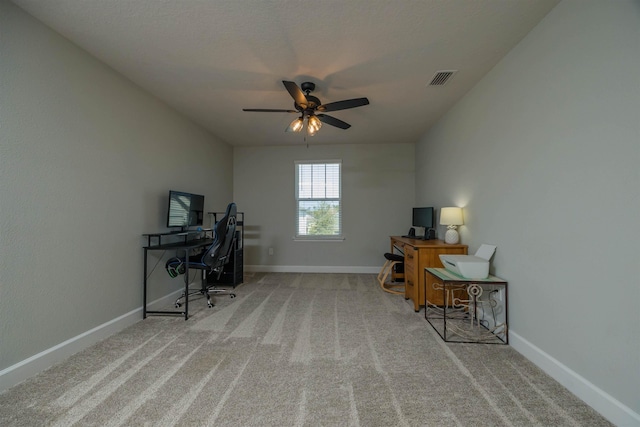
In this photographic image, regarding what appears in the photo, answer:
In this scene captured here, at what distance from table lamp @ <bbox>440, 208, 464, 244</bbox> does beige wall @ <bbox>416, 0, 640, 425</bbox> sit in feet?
1.72

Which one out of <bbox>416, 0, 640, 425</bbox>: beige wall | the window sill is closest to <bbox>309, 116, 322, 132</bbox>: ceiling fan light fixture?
<bbox>416, 0, 640, 425</bbox>: beige wall

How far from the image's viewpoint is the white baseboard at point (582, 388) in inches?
50.5

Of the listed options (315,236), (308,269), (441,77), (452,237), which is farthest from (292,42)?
(308,269)

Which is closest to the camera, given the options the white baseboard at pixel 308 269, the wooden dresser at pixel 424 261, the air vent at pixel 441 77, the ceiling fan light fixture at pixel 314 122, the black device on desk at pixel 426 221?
the air vent at pixel 441 77

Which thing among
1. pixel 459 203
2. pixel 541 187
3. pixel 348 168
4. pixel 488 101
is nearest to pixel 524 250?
pixel 541 187

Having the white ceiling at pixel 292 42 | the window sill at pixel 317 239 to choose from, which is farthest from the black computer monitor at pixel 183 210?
the window sill at pixel 317 239

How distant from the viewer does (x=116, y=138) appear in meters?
2.46

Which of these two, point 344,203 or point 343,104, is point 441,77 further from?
point 344,203

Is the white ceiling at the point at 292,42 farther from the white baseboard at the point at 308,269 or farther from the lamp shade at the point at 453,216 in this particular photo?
the white baseboard at the point at 308,269

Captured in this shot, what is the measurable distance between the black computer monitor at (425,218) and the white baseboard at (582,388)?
1914 millimetres

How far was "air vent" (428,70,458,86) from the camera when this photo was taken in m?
2.44

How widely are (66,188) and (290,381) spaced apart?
2.25 meters

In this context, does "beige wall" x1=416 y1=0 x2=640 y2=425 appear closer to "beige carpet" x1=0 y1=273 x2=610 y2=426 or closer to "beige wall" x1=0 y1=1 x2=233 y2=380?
"beige carpet" x1=0 y1=273 x2=610 y2=426

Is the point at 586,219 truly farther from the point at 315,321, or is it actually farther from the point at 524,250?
the point at 315,321
